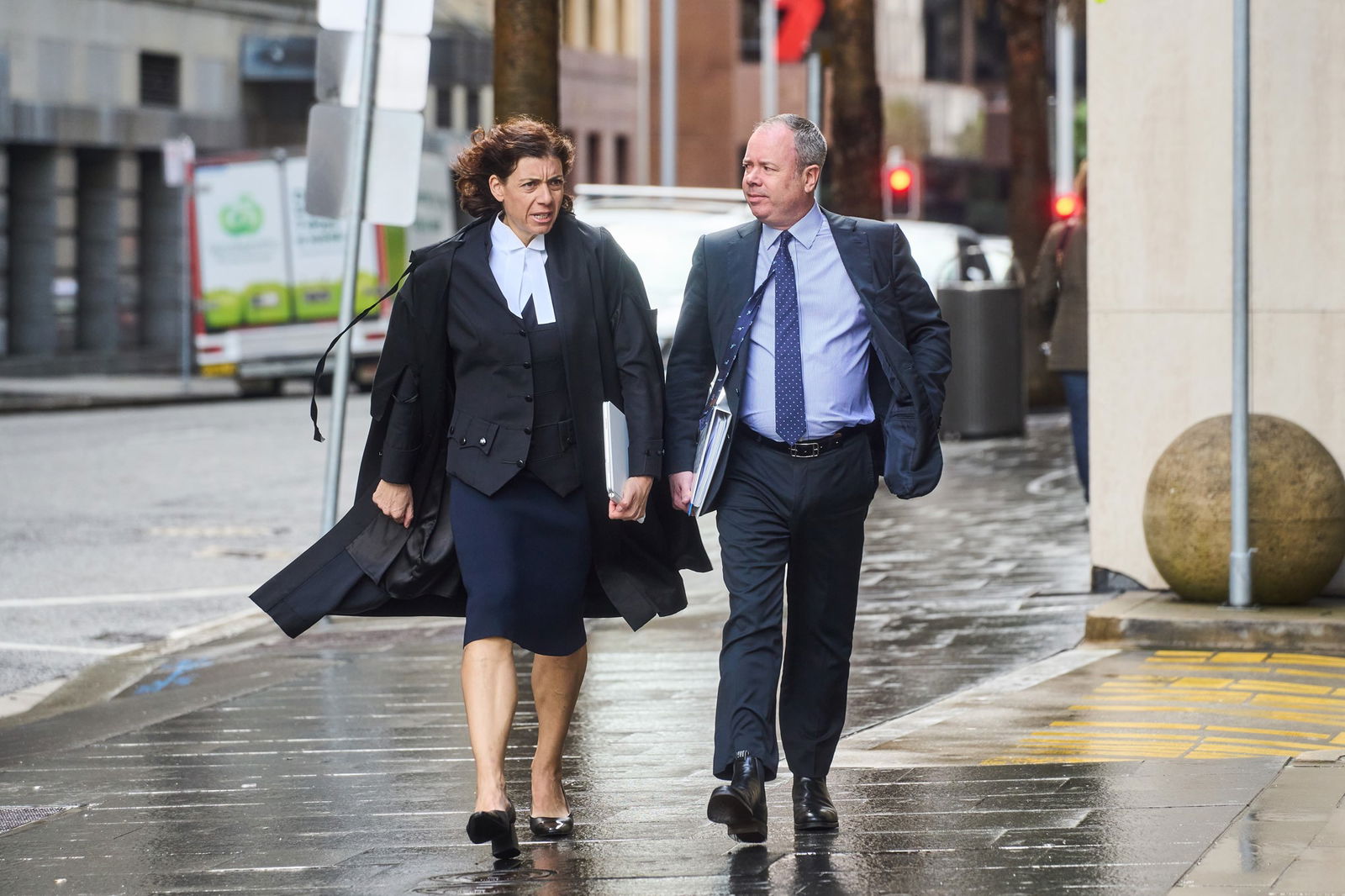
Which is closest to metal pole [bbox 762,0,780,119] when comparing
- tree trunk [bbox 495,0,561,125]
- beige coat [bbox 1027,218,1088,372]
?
beige coat [bbox 1027,218,1088,372]

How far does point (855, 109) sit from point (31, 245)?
1942 cm

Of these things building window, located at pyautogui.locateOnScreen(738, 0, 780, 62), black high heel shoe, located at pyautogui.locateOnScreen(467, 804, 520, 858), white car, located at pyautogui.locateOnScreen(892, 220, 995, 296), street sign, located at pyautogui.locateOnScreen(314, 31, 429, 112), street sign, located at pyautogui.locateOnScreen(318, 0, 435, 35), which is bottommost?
black high heel shoe, located at pyautogui.locateOnScreen(467, 804, 520, 858)

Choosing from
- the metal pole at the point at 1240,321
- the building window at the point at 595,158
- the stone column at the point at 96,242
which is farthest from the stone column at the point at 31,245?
the metal pole at the point at 1240,321

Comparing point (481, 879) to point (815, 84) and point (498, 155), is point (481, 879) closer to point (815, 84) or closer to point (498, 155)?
point (498, 155)

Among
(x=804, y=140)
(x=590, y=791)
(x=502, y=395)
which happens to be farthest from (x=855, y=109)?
(x=502, y=395)

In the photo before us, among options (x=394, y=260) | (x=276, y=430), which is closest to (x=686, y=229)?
(x=276, y=430)

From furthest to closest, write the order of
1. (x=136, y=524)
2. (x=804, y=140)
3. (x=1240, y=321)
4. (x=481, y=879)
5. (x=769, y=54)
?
1. (x=769, y=54)
2. (x=136, y=524)
3. (x=1240, y=321)
4. (x=804, y=140)
5. (x=481, y=879)

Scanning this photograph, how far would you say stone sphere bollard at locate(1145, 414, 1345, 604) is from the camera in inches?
353

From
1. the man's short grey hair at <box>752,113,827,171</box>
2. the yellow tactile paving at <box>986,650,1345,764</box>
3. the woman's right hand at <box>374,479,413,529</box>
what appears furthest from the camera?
the yellow tactile paving at <box>986,650,1345,764</box>

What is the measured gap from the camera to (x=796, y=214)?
5836mm

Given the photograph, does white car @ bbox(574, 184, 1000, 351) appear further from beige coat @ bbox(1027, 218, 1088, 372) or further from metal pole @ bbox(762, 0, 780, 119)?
metal pole @ bbox(762, 0, 780, 119)

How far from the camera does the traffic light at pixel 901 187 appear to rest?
2886 centimetres

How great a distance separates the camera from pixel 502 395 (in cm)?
578

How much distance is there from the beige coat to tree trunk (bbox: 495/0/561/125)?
2.64m
